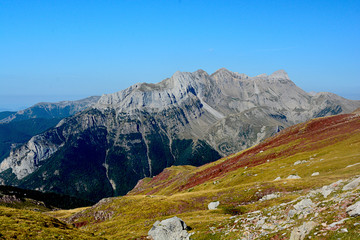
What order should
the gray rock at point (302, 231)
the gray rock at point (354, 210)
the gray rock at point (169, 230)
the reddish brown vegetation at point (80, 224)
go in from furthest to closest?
the reddish brown vegetation at point (80, 224)
the gray rock at point (169, 230)
the gray rock at point (302, 231)
the gray rock at point (354, 210)

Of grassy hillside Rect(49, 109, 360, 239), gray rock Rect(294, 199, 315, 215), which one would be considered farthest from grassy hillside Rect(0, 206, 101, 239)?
gray rock Rect(294, 199, 315, 215)

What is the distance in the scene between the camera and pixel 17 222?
31766mm

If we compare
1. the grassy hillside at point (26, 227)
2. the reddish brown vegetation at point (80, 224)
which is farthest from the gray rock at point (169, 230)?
the reddish brown vegetation at point (80, 224)

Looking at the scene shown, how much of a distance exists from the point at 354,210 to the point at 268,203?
26216 mm

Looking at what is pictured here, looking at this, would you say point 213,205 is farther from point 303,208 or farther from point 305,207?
point 305,207

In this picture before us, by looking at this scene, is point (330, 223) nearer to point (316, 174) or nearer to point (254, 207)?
point (254, 207)

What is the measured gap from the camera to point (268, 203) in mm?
43500

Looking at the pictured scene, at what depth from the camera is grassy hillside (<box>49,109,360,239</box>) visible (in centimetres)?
2280

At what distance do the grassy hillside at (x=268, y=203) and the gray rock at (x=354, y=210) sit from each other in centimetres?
45

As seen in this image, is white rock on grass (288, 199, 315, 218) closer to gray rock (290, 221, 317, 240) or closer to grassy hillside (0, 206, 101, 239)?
gray rock (290, 221, 317, 240)

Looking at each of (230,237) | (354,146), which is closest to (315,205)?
(230,237)

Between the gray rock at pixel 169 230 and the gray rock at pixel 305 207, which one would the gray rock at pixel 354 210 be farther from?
the gray rock at pixel 169 230

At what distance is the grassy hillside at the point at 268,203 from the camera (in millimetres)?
22797

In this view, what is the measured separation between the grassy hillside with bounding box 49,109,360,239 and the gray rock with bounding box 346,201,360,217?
1.48 ft
